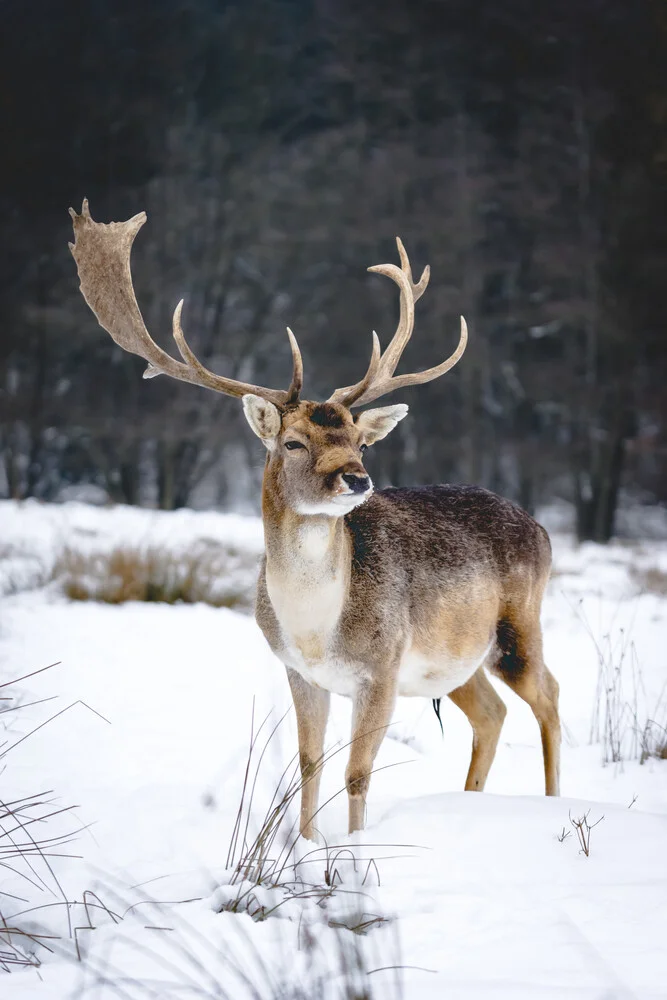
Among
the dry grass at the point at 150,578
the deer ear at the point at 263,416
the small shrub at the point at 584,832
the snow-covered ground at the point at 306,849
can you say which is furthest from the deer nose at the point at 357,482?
the dry grass at the point at 150,578

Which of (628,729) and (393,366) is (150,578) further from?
(393,366)

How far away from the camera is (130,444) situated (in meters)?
17.1

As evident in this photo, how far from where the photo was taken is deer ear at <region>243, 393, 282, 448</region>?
3.59 metres

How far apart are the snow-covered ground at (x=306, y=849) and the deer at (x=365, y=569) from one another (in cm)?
32

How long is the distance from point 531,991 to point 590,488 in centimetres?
1647

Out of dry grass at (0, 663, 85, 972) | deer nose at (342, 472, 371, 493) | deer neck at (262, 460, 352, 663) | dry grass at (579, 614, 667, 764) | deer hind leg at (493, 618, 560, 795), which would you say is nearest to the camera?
dry grass at (0, 663, 85, 972)

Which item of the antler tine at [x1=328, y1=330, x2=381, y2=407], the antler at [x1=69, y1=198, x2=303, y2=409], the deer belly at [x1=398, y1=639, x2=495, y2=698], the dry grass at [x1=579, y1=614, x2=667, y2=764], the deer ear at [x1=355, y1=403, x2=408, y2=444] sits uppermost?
the antler at [x1=69, y1=198, x2=303, y2=409]

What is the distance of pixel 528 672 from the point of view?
4402 millimetres

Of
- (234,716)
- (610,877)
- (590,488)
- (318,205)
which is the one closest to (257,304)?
(318,205)

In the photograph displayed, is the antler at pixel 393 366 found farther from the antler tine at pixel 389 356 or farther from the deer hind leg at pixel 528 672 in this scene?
the deer hind leg at pixel 528 672

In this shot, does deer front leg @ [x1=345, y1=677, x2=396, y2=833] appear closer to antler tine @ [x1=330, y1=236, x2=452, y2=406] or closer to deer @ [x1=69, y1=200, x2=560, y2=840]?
deer @ [x1=69, y1=200, x2=560, y2=840]

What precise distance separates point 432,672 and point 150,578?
15.3 ft

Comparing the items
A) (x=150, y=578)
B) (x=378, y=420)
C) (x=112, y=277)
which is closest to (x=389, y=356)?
(x=378, y=420)

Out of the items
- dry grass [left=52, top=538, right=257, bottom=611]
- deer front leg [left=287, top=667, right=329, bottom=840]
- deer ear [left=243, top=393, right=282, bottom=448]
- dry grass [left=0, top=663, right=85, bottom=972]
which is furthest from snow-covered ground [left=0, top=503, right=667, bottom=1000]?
deer ear [left=243, top=393, right=282, bottom=448]
